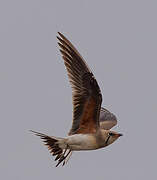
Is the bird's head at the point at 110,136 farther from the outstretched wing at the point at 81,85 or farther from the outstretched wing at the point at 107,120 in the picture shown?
the outstretched wing at the point at 107,120

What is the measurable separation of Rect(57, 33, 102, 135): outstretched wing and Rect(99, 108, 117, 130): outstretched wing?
50.7 inches

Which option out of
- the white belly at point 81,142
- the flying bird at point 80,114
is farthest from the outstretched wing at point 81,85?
the white belly at point 81,142

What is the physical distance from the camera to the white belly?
27.8 ft

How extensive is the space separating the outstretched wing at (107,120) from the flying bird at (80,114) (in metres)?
1.06

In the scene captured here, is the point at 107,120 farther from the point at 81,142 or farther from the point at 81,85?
the point at 81,85

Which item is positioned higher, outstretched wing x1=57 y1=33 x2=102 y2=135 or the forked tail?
outstretched wing x1=57 y1=33 x2=102 y2=135

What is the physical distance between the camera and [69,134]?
866 cm

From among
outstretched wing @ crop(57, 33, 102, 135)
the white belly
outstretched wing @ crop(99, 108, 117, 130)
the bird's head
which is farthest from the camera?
outstretched wing @ crop(99, 108, 117, 130)

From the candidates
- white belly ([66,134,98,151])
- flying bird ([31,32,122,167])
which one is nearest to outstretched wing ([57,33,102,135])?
flying bird ([31,32,122,167])

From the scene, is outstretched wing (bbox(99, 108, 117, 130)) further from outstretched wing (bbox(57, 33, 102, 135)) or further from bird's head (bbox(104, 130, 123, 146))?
outstretched wing (bbox(57, 33, 102, 135))

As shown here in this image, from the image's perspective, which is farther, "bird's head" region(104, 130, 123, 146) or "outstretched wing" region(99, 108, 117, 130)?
"outstretched wing" region(99, 108, 117, 130)

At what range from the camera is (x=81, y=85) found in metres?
8.25

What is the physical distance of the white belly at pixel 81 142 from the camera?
27.8ft

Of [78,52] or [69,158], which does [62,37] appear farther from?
[69,158]
